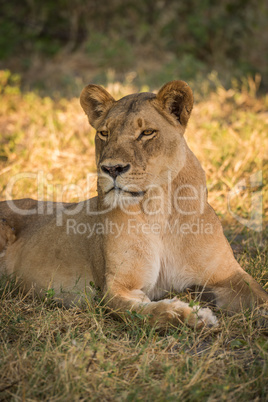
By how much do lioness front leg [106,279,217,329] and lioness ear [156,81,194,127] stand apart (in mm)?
1111

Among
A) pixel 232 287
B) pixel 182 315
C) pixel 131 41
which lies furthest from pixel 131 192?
pixel 131 41

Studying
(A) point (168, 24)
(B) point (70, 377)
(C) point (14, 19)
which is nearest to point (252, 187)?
(B) point (70, 377)

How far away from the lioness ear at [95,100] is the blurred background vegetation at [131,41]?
593 centimetres

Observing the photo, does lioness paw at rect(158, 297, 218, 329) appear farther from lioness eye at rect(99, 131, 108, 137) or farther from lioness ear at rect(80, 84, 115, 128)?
lioness ear at rect(80, 84, 115, 128)

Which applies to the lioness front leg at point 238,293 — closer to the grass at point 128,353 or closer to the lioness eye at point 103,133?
the grass at point 128,353

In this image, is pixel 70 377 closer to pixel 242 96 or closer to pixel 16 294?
pixel 16 294

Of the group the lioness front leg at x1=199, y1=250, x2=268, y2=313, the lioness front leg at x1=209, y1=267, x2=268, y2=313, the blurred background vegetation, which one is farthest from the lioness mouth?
the blurred background vegetation

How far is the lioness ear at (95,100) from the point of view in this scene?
11.4 ft

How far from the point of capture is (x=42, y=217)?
4121mm

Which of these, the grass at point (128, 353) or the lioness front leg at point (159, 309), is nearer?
the grass at point (128, 353)

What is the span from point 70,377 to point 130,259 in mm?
981

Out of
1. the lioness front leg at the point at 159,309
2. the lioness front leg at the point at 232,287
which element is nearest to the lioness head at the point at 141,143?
the lioness front leg at the point at 159,309

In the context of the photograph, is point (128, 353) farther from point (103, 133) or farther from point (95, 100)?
point (95, 100)

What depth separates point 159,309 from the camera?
284 cm
